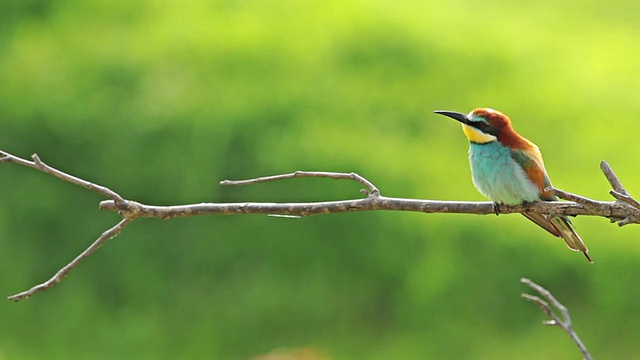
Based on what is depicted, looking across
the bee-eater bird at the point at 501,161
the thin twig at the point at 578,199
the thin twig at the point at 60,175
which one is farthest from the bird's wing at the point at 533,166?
the thin twig at the point at 60,175

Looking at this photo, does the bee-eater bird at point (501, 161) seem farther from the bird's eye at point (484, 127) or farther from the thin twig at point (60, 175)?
the thin twig at point (60, 175)

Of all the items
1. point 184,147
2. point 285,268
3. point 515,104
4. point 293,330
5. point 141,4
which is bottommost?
point 293,330

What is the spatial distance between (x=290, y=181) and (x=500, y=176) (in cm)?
133

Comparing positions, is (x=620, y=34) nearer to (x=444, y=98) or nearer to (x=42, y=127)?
(x=444, y=98)

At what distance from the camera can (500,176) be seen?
5.41 feet

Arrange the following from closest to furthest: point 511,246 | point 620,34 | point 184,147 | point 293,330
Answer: point 293,330 < point 511,246 < point 184,147 < point 620,34

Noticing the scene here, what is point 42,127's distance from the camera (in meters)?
3.08

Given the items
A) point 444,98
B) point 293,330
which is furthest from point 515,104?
point 293,330

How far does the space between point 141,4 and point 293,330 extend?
5.69 ft

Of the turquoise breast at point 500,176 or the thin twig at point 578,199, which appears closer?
the thin twig at point 578,199

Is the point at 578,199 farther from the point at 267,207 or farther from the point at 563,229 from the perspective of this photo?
the point at 563,229

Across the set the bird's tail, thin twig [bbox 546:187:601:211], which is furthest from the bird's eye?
thin twig [bbox 546:187:601:211]

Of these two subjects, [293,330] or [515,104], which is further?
[515,104]

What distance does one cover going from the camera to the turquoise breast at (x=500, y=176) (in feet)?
5.39
